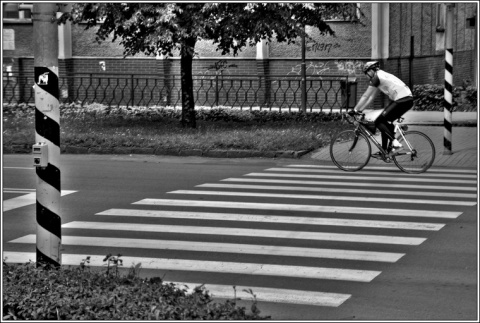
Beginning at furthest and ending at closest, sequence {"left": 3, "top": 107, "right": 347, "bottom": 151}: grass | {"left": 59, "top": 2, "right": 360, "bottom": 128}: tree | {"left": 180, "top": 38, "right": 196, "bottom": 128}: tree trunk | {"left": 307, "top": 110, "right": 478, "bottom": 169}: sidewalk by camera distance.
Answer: {"left": 180, "top": 38, "right": 196, "bottom": 128}: tree trunk → {"left": 59, "top": 2, "right": 360, "bottom": 128}: tree → {"left": 3, "top": 107, "right": 347, "bottom": 151}: grass → {"left": 307, "top": 110, "right": 478, "bottom": 169}: sidewalk

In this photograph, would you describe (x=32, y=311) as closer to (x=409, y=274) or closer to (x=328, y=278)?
(x=328, y=278)

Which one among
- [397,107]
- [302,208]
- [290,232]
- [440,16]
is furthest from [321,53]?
[290,232]

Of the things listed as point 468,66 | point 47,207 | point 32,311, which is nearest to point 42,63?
point 47,207

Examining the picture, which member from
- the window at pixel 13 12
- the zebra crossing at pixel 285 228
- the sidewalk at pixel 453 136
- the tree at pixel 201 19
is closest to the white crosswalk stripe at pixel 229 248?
the zebra crossing at pixel 285 228

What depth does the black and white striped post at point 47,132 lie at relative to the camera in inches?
296

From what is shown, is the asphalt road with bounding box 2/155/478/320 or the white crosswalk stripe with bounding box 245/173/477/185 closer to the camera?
the asphalt road with bounding box 2/155/478/320

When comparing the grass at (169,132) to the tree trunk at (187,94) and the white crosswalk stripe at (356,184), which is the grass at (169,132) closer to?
the tree trunk at (187,94)

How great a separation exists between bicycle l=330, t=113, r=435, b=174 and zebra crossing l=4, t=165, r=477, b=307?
24.7 inches

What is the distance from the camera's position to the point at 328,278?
28.4 feet

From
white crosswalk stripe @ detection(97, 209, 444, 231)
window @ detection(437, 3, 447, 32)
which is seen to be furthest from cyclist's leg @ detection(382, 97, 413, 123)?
window @ detection(437, 3, 447, 32)

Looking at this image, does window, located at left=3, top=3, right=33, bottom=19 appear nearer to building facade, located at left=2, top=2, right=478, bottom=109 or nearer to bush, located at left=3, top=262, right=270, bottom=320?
bush, located at left=3, top=262, right=270, bottom=320

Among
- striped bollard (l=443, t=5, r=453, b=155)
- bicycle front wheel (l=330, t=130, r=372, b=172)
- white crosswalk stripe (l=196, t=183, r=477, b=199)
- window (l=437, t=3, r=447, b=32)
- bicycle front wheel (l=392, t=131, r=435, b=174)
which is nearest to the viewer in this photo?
white crosswalk stripe (l=196, t=183, r=477, b=199)

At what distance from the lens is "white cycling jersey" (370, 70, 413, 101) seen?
640 inches

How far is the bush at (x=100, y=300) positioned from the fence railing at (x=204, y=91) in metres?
21.0
